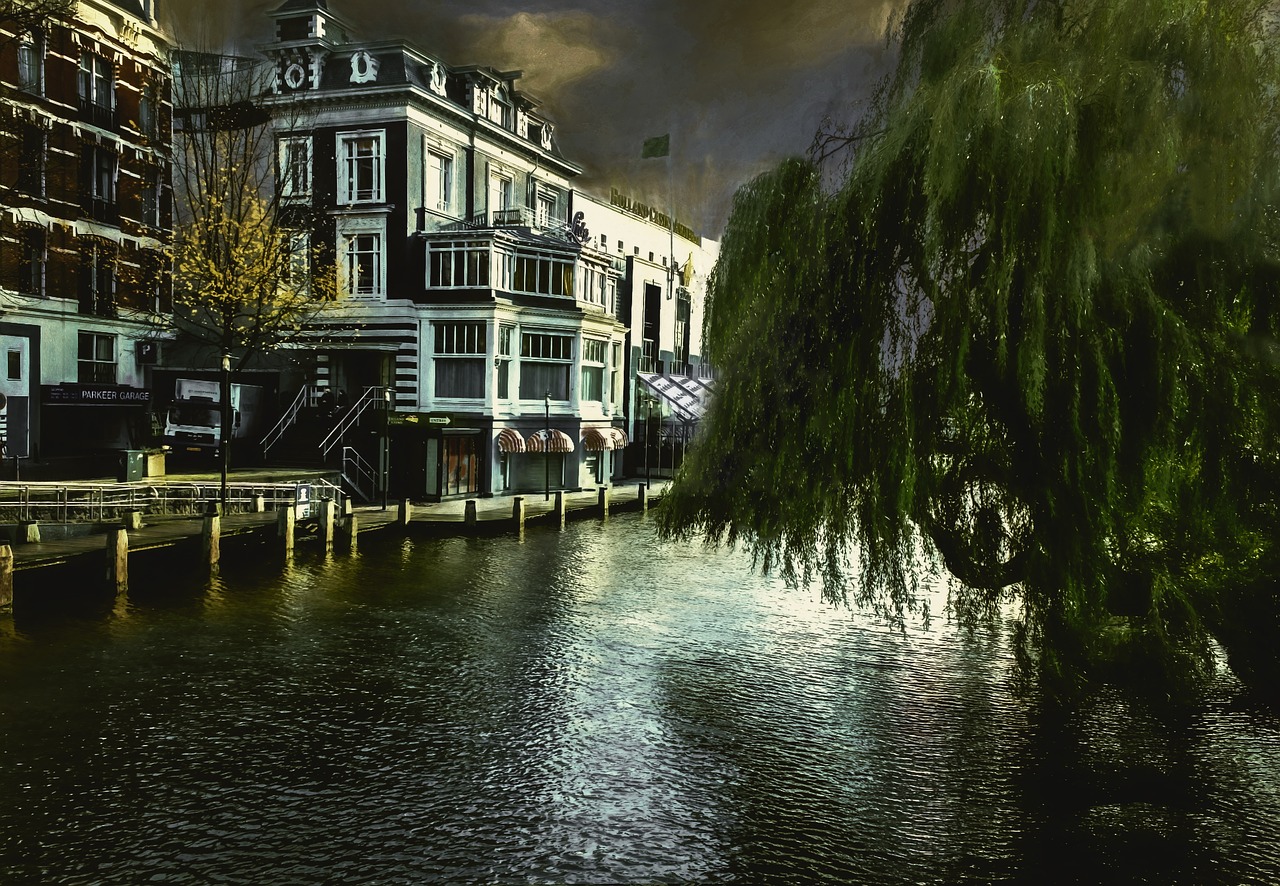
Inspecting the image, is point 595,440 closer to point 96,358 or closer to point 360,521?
point 360,521

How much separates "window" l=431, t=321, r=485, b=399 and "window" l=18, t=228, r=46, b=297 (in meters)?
13.0

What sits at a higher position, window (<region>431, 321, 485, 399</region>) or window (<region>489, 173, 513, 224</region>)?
window (<region>489, 173, 513, 224</region>)

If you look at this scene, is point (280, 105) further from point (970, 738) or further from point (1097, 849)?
point (1097, 849)

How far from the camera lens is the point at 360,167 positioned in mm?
37438

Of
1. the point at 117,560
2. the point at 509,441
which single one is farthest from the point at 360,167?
the point at 117,560

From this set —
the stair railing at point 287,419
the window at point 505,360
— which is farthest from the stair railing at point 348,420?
the window at point 505,360

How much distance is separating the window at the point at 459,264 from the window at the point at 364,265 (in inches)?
81.2

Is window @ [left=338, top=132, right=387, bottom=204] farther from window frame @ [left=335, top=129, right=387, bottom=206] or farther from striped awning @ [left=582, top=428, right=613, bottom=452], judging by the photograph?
striped awning @ [left=582, top=428, right=613, bottom=452]

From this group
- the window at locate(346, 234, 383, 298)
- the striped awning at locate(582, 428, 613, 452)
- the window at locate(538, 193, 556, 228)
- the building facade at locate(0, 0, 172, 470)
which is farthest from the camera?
the window at locate(538, 193, 556, 228)

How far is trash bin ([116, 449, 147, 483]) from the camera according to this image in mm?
30938

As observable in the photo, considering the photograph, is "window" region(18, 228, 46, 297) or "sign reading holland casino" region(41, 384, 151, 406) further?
"sign reading holland casino" region(41, 384, 151, 406)

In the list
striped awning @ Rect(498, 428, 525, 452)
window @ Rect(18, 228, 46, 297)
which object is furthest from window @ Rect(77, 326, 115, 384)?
striped awning @ Rect(498, 428, 525, 452)

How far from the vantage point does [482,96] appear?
39.7 m

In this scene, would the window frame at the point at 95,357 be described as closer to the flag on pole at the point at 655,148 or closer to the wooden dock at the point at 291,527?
the wooden dock at the point at 291,527
